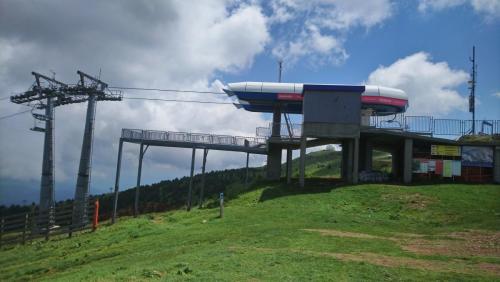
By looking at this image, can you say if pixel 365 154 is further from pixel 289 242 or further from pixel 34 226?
pixel 34 226

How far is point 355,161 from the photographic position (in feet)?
105

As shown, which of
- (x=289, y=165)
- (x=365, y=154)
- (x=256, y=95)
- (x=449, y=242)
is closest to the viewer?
(x=449, y=242)

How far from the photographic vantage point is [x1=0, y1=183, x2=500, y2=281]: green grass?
35.8 feet

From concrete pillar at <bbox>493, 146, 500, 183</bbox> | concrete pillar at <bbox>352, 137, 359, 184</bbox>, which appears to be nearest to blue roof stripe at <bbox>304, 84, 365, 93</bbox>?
concrete pillar at <bbox>352, 137, 359, 184</bbox>

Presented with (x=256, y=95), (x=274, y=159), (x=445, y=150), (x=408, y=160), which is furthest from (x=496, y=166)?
(x=256, y=95)

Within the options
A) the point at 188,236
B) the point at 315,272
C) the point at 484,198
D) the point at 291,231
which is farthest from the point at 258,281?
the point at 484,198

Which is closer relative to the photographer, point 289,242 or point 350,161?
point 289,242

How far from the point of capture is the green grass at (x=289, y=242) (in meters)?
10.9

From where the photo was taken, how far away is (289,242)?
14.9 m

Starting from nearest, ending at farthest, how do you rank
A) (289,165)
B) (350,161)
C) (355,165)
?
(355,165) < (350,161) < (289,165)

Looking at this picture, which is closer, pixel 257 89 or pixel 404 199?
pixel 404 199

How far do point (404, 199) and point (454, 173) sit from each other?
29.9 feet

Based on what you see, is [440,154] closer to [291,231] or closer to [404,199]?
[404,199]

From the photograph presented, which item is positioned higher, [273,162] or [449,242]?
[273,162]
